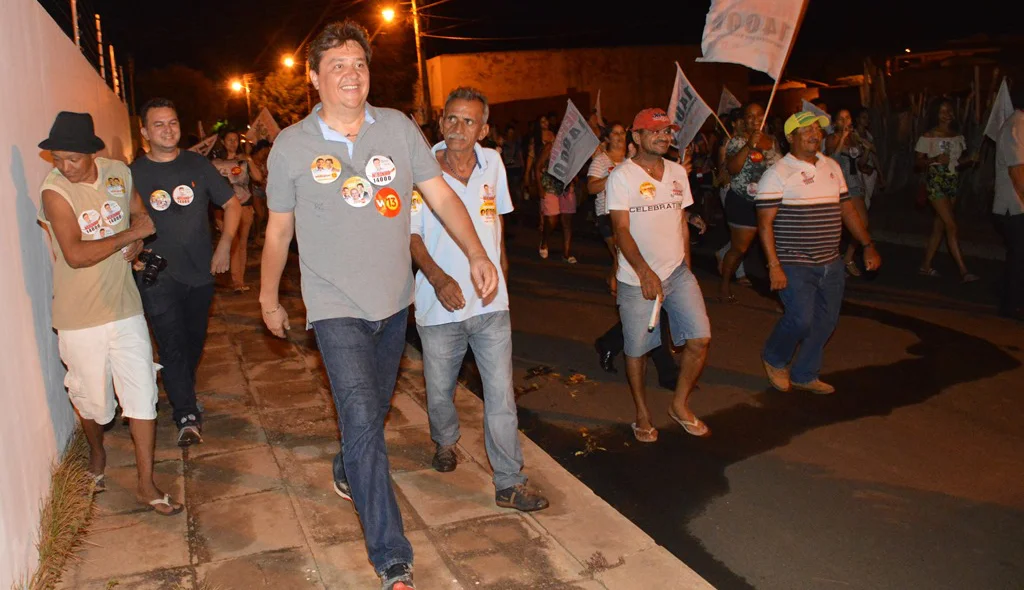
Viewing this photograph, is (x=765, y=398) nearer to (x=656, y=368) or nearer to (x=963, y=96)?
(x=656, y=368)

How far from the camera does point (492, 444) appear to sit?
4914 mm

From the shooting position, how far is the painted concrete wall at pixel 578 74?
37.4 metres

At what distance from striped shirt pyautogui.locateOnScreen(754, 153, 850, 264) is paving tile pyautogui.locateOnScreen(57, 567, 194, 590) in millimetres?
4556

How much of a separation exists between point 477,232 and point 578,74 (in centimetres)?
3427

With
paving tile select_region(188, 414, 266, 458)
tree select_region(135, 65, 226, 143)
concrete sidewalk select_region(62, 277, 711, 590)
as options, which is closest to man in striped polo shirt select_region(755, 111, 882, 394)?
concrete sidewalk select_region(62, 277, 711, 590)

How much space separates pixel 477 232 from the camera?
489cm

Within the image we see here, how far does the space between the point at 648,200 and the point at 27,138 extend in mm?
3580

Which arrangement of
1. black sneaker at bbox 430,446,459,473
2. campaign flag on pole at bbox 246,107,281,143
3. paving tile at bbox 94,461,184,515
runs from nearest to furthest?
paving tile at bbox 94,461,184,515, black sneaker at bbox 430,446,459,473, campaign flag on pole at bbox 246,107,281,143

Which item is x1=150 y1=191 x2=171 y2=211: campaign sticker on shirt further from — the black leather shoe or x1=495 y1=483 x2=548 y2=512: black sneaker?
the black leather shoe

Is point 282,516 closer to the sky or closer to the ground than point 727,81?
closer to the ground

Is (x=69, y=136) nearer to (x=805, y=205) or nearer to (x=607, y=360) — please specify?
(x=607, y=360)

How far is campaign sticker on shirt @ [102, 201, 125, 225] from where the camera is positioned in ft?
16.3

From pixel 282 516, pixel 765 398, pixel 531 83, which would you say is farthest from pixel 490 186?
pixel 531 83

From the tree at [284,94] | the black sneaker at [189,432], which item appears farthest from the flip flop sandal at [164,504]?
the tree at [284,94]
